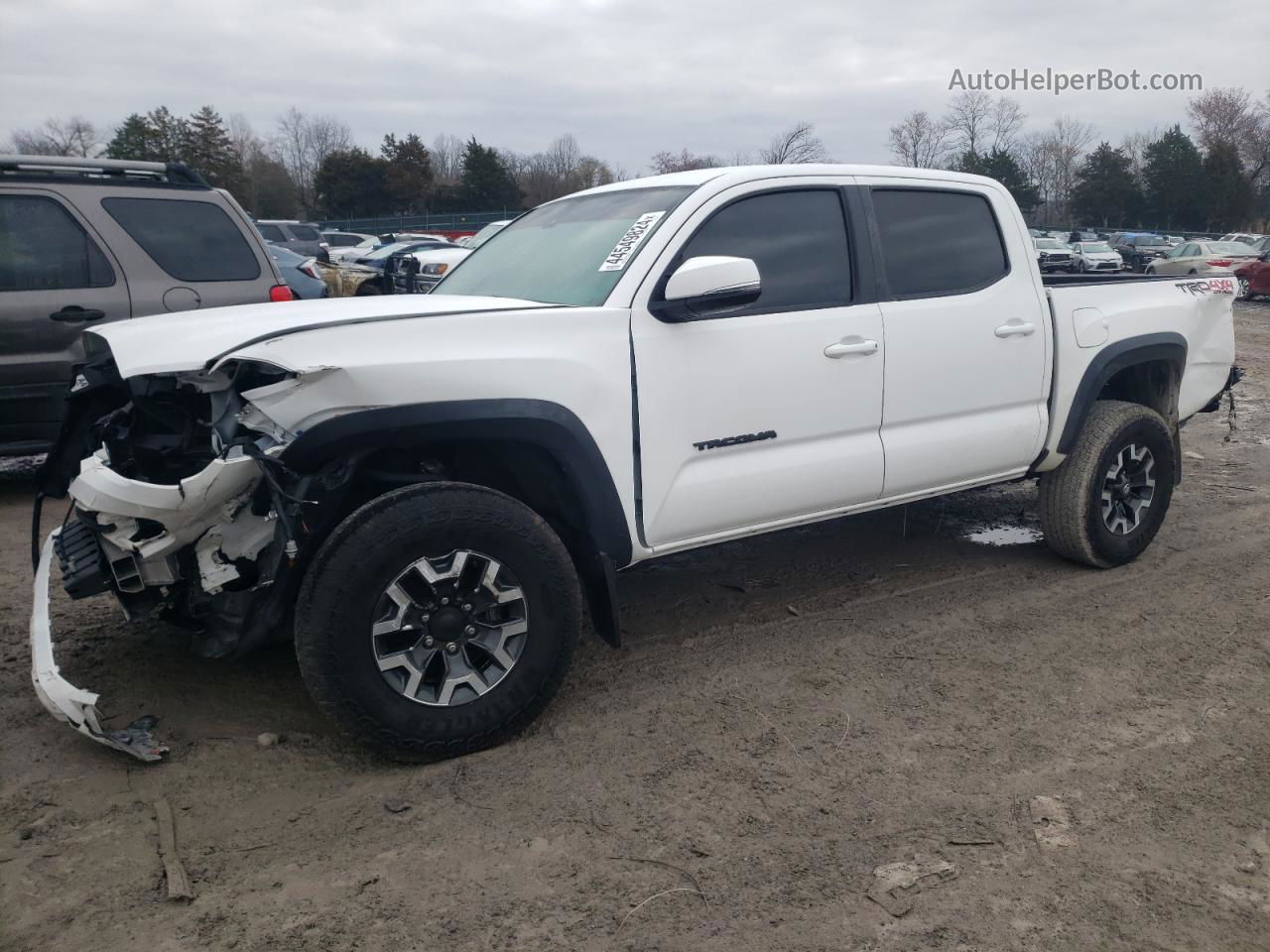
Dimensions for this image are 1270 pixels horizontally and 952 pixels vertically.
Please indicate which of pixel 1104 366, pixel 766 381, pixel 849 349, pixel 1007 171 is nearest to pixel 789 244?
pixel 849 349

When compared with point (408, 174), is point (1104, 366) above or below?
below

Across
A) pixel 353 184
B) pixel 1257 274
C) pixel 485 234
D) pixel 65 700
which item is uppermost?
pixel 353 184

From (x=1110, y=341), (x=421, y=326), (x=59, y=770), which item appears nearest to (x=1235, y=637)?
(x=1110, y=341)

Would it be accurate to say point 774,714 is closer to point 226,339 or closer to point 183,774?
point 183,774

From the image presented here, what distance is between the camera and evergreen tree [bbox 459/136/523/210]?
180 feet

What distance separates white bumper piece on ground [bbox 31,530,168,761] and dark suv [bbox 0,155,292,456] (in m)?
2.94

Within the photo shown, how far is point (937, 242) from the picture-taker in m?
4.43

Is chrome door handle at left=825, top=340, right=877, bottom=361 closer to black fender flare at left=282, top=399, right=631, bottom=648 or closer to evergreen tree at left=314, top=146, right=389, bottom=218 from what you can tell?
black fender flare at left=282, top=399, right=631, bottom=648

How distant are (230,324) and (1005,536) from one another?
173 inches

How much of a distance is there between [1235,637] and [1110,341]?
4.92ft

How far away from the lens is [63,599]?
14.7ft

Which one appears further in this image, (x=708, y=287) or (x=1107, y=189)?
(x=1107, y=189)

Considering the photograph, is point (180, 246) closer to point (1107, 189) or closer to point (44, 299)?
point (44, 299)

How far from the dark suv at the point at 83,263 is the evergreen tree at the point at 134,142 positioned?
4671 cm
